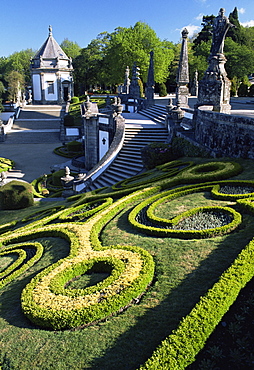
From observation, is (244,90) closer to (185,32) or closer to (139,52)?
(139,52)

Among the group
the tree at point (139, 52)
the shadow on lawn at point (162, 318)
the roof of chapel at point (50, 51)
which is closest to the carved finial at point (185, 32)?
the shadow on lawn at point (162, 318)

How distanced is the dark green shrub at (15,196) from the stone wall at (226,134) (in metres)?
9.01

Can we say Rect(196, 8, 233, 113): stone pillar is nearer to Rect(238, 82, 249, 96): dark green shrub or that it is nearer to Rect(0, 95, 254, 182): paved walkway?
Rect(0, 95, 254, 182): paved walkway

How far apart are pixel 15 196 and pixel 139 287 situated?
12493 millimetres

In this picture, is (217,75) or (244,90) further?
(244,90)

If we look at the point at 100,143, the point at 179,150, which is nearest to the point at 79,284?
the point at 179,150

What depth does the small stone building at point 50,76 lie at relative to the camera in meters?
57.6

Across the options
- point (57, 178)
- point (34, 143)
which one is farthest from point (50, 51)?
point (57, 178)

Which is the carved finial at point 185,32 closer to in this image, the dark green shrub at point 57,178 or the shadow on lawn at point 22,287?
the dark green shrub at point 57,178

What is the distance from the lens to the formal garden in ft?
13.7

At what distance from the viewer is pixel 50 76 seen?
5816 cm

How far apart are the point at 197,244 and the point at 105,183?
443 inches

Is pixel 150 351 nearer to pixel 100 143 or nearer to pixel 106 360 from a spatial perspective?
pixel 106 360

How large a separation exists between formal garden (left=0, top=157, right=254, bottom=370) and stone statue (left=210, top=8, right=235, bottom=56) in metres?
7.88
